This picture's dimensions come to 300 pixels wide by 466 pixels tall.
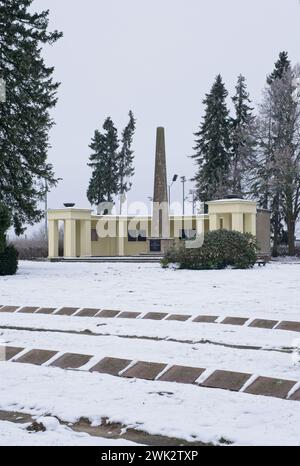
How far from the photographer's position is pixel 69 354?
22.5 feet

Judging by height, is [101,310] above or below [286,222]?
below

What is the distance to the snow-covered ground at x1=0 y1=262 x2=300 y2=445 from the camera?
179 inches

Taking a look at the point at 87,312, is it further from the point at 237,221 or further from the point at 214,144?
the point at 214,144

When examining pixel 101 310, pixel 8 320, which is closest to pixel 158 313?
pixel 101 310

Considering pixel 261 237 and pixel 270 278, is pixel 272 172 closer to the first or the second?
pixel 261 237

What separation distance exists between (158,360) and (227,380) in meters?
1.02

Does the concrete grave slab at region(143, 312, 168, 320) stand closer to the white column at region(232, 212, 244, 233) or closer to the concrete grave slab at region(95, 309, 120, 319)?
the concrete grave slab at region(95, 309, 120, 319)

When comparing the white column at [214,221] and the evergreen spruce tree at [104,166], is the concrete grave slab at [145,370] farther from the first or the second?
the evergreen spruce tree at [104,166]

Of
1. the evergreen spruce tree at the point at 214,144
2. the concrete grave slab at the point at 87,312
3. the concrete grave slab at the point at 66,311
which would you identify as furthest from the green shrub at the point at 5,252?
the evergreen spruce tree at the point at 214,144

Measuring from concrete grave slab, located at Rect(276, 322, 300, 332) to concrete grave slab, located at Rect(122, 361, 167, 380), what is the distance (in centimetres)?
243

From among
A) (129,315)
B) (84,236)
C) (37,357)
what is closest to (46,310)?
(129,315)

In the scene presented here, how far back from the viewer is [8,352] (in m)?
7.16

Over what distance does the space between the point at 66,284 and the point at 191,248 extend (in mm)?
4915

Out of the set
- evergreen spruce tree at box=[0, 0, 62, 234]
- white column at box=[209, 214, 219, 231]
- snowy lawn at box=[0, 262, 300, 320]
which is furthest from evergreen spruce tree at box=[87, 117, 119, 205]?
snowy lawn at box=[0, 262, 300, 320]
